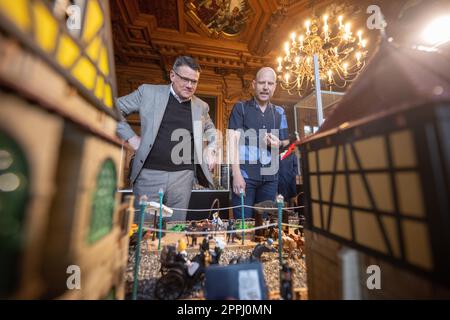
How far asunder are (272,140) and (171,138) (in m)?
1.46

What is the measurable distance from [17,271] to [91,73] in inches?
33.2

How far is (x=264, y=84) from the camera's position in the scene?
2.93 m

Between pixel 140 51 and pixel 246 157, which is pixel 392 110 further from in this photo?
pixel 140 51

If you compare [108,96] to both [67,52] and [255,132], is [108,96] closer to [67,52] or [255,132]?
[67,52]

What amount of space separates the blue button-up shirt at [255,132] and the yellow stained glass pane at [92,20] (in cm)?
212

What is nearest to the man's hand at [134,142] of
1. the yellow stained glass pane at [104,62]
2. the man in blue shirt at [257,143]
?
the man in blue shirt at [257,143]

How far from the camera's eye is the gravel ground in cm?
134

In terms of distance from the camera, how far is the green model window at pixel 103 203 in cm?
89

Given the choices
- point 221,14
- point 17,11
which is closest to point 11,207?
point 17,11

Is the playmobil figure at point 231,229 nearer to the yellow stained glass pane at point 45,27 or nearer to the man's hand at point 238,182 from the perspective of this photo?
the man's hand at point 238,182

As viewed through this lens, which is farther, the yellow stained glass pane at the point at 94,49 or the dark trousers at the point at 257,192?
the dark trousers at the point at 257,192

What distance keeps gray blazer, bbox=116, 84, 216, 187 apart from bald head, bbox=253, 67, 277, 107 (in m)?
0.88

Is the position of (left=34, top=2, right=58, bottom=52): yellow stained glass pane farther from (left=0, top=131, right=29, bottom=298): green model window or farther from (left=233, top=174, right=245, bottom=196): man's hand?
(left=233, top=174, right=245, bottom=196): man's hand

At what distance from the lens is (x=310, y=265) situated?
4.13 ft
